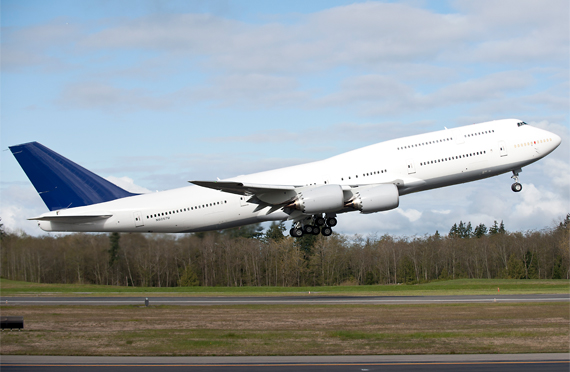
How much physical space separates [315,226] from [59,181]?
18.1 m

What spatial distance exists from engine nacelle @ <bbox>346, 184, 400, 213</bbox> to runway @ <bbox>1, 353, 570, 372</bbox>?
48.5 ft

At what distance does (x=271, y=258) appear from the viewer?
64.1m

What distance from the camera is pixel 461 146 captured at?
33062 mm

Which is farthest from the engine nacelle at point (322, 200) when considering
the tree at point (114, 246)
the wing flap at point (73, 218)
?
the tree at point (114, 246)

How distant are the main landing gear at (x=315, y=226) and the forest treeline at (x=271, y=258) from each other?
4486mm

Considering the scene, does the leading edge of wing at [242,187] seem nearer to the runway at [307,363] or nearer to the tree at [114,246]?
the runway at [307,363]

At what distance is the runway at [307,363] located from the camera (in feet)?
53.5

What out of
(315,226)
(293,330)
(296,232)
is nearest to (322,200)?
(315,226)

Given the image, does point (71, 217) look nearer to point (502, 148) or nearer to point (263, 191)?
point (263, 191)

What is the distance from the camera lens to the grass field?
20.0 meters

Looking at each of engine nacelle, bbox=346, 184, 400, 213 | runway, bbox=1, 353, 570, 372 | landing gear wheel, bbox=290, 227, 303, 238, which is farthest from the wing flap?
runway, bbox=1, 353, 570, 372

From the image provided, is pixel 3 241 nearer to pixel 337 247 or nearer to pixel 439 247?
pixel 337 247

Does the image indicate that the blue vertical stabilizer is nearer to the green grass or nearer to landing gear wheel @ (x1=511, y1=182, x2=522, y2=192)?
the green grass

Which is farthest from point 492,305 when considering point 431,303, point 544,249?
point 544,249
